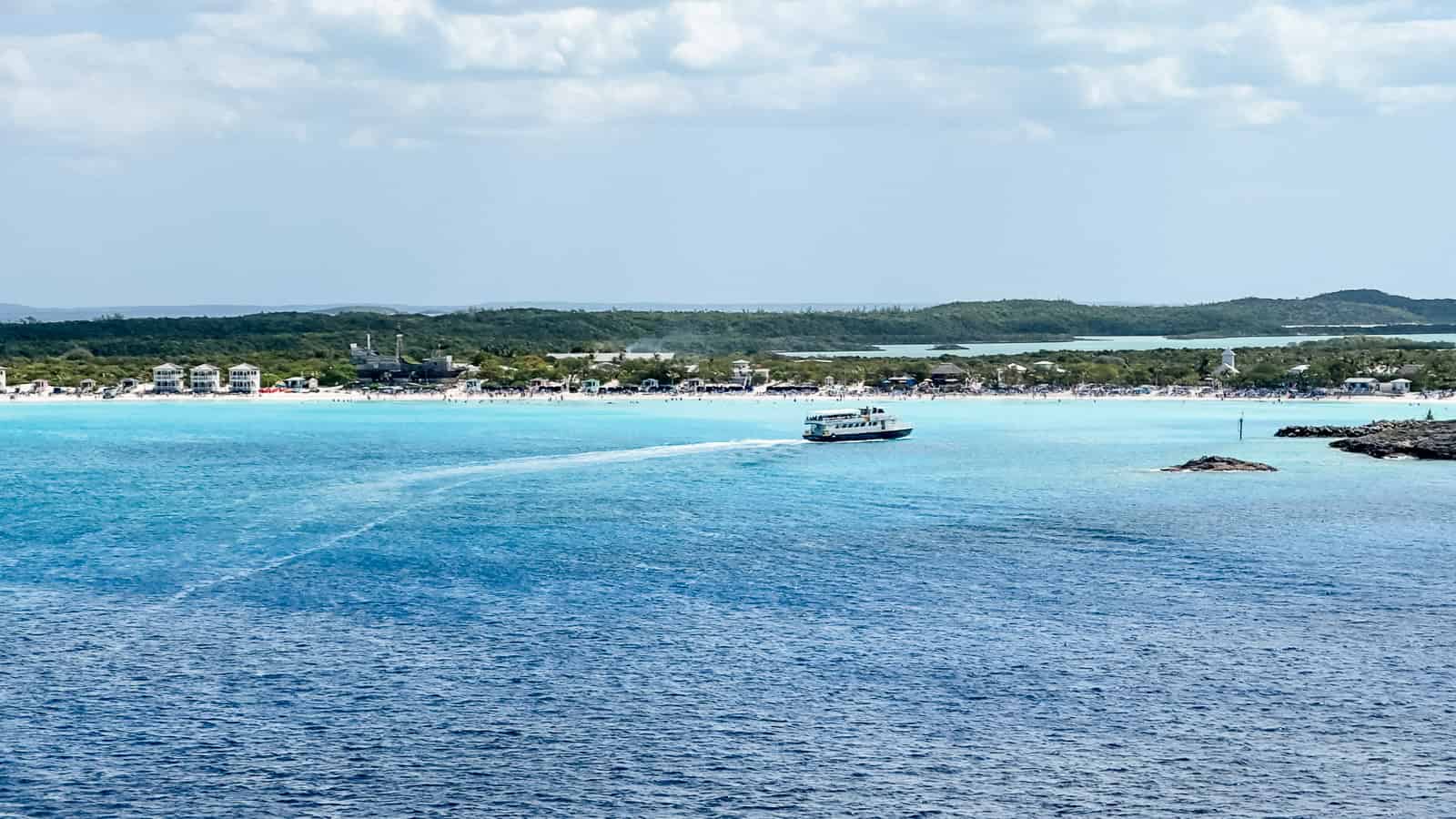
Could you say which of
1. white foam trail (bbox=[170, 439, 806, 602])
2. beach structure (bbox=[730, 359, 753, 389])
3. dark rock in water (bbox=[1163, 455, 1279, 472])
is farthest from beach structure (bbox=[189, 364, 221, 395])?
dark rock in water (bbox=[1163, 455, 1279, 472])

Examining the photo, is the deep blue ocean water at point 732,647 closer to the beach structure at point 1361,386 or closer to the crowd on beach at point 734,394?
the beach structure at point 1361,386

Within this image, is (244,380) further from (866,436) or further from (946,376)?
(866,436)

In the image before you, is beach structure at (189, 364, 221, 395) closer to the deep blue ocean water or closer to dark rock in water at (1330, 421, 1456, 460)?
the deep blue ocean water

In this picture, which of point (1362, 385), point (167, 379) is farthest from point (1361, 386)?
point (167, 379)

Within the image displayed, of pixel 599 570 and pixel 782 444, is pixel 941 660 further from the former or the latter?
pixel 782 444

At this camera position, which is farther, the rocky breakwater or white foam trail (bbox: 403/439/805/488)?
the rocky breakwater

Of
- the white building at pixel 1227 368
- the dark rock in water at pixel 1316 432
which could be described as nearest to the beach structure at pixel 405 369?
the white building at pixel 1227 368
